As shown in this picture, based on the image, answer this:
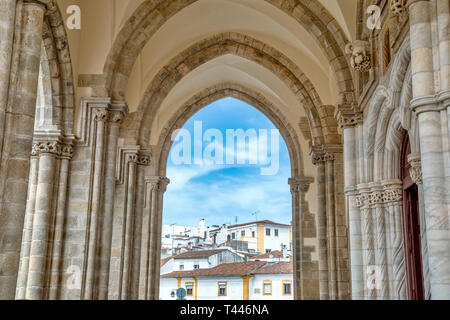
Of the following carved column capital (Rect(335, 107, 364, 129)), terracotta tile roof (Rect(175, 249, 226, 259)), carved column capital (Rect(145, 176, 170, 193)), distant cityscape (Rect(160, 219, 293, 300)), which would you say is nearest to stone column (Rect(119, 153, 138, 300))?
carved column capital (Rect(145, 176, 170, 193))

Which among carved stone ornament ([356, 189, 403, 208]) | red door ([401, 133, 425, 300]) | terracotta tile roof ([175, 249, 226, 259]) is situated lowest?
red door ([401, 133, 425, 300])

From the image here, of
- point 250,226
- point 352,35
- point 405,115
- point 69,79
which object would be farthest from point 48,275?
point 250,226

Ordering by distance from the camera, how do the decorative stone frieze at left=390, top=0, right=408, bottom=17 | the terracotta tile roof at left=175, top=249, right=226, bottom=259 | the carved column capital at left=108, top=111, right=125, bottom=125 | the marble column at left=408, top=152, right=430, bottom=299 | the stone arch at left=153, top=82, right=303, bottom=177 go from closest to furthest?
the decorative stone frieze at left=390, top=0, right=408, bottom=17 < the marble column at left=408, top=152, right=430, bottom=299 < the carved column capital at left=108, top=111, right=125, bottom=125 < the stone arch at left=153, top=82, right=303, bottom=177 < the terracotta tile roof at left=175, top=249, right=226, bottom=259

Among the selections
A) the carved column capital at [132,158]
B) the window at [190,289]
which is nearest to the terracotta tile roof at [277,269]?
the window at [190,289]

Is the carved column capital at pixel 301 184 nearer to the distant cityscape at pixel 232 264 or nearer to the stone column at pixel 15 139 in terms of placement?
the stone column at pixel 15 139

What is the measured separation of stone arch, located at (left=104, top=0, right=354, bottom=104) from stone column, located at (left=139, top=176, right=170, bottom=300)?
687 centimetres

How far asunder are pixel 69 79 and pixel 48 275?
350 cm

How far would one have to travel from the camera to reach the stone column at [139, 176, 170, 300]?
16141 millimetres

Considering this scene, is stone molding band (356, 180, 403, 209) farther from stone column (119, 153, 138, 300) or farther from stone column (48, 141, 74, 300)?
stone column (119, 153, 138, 300)

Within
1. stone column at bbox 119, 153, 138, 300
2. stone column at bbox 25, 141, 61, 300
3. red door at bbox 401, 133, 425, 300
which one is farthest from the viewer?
stone column at bbox 119, 153, 138, 300

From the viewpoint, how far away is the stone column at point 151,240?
16141 millimetres

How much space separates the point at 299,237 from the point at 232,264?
56.9 ft

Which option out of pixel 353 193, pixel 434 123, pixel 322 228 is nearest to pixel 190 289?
pixel 322 228
